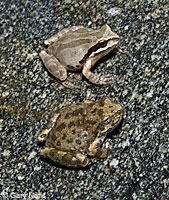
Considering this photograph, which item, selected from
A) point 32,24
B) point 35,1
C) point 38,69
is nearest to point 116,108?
point 38,69

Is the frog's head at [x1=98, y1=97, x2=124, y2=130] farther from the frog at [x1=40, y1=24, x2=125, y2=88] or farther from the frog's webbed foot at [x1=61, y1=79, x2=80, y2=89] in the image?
the frog's webbed foot at [x1=61, y1=79, x2=80, y2=89]

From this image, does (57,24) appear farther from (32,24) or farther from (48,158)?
(48,158)

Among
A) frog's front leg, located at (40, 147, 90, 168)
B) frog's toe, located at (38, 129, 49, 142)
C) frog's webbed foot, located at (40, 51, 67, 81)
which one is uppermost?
frog's webbed foot, located at (40, 51, 67, 81)

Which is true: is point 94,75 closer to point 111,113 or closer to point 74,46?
point 74,46

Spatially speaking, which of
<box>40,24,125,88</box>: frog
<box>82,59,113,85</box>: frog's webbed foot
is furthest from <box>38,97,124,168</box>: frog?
<box>40,24,125,88</box>: frog

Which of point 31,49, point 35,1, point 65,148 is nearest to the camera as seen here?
point 65,148

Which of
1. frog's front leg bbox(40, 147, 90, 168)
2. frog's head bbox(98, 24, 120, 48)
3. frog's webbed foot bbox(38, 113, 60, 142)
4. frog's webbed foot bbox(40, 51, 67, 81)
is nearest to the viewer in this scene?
frog's front leg bbox(40, 147, 90, 168)
